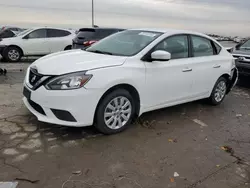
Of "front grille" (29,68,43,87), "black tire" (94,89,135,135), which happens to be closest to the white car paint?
"front grille" (29,68,43,87)

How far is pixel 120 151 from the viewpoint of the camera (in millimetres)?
3533

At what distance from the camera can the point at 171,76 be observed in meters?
4.49

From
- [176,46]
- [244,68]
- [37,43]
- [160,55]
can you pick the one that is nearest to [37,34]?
[37,43]

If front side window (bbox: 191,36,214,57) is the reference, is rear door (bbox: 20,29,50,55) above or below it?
below

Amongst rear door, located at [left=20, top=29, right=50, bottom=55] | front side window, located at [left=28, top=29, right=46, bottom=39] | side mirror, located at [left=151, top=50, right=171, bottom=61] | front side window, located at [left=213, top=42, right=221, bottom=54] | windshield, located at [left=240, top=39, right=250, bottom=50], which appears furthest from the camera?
front side window, located at [left=28, top=29, right=46, bottom=39]

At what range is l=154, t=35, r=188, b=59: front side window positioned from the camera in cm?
448

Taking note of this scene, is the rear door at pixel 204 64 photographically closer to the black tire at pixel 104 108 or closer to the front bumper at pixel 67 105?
the black tire at pixel 104 108

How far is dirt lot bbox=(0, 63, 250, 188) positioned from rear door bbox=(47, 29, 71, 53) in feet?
25.3

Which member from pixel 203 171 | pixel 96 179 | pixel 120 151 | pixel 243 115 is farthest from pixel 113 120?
pixel 243 115

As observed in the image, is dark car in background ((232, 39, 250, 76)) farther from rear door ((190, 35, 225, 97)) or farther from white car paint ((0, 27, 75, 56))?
white car paint ((0, 27, 75, 56))

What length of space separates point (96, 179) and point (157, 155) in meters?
0.97

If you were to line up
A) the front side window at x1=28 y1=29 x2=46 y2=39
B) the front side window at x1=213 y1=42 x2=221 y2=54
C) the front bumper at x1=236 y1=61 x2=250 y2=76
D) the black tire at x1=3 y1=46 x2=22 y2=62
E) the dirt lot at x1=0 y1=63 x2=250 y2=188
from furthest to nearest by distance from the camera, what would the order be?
the front side window at x1=28 y1=29 x2=46 y2=39 < the black tire at x1=3 y1=46 x2=22 y2=62 < the front bumper at x1=236 y1=61 x2=250 y2=76 < the front side window at x1=213 y1=42 x2=221 y2=54 < the dirt lot at x1=0 y1=63 x2=250 y2=188

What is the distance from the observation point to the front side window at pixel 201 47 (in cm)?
506

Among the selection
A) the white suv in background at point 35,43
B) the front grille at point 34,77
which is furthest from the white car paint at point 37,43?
the front grille at point 34,77
